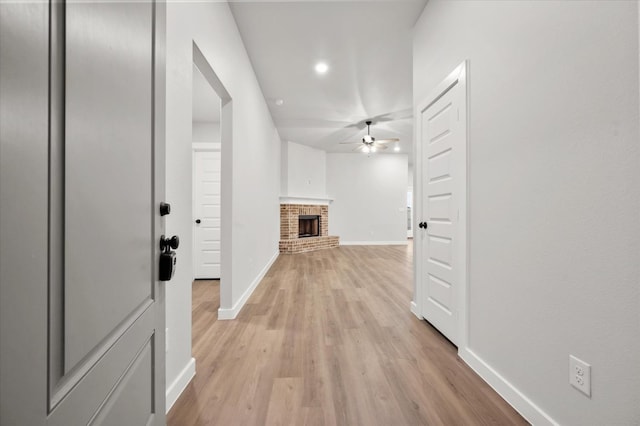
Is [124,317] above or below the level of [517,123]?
below

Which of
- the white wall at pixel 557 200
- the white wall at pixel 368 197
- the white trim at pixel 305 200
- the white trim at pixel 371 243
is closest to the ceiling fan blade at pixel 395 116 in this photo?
the white trim at pixel 305 200

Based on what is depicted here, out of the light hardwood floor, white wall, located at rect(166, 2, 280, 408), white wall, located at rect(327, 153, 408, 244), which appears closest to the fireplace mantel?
white wall, located at rect(327, 153, 408, 244)

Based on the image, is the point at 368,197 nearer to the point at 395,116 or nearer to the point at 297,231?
the point at 297,231

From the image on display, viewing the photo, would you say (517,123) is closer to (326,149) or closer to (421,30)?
(421,30)

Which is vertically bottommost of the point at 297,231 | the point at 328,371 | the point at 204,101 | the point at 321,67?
the point at 328,371

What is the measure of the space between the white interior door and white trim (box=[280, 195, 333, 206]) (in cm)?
642

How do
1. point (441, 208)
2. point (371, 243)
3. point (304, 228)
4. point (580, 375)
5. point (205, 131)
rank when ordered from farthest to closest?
point (371, 243) → point (304, 228) → point (205, 131) → point (441, 208) → point (580, 375)

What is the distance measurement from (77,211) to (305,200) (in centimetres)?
740

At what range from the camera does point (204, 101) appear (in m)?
3.92

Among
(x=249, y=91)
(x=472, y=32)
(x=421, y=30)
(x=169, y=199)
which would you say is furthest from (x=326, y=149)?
(x=169, y=199)

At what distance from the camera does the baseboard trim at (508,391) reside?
51.4 inches

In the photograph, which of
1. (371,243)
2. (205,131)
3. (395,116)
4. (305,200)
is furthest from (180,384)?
(371,243)

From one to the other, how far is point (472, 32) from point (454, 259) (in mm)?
1544

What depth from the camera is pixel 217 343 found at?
2162 millimetres
